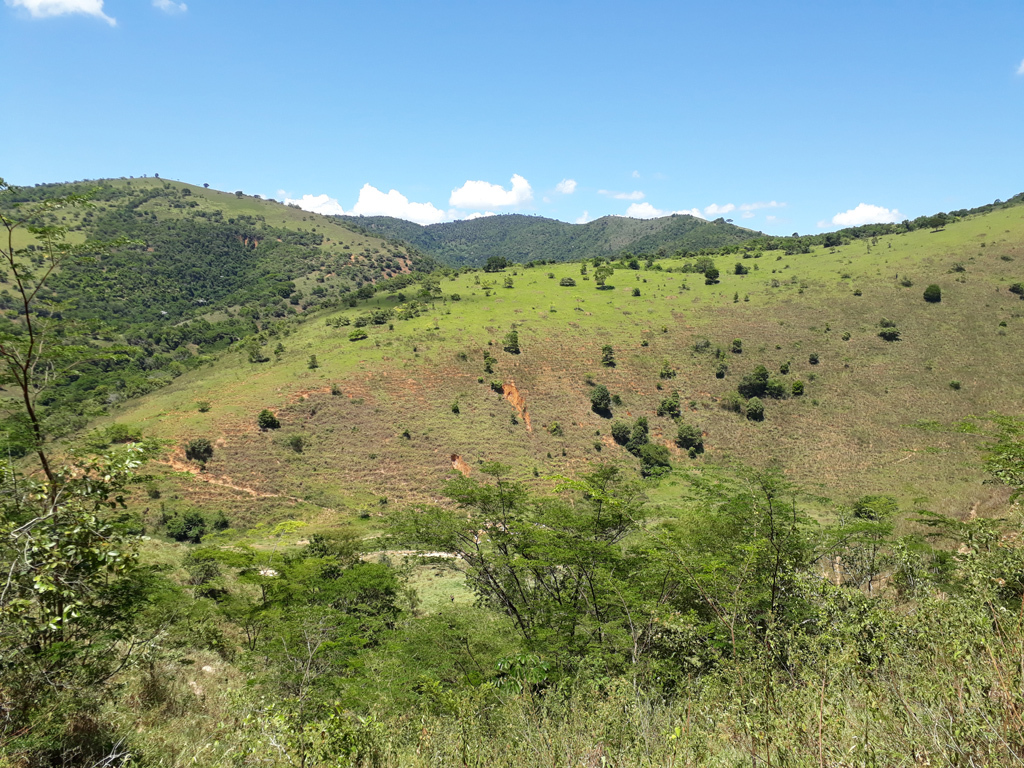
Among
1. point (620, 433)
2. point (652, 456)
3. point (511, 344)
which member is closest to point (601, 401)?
point (620, 433)

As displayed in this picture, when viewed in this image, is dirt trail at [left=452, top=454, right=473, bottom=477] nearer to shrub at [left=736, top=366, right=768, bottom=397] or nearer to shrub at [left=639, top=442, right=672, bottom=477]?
shrub at [left=639, top=442, right=672, bottom=477]

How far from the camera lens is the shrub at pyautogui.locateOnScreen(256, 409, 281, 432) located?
159ft

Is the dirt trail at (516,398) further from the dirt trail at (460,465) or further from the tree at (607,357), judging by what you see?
the tree at (607,357)

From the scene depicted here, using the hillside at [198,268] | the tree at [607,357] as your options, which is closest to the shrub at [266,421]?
the hillside at [198,268]

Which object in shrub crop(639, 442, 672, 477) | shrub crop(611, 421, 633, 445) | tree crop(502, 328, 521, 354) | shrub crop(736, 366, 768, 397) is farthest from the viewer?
tree crop(502, 328, 521, 354)

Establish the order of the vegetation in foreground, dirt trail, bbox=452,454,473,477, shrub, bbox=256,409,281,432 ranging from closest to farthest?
the vegetation in foreground, shrub, bbox=256,409,281,432, dirt trail, bbox=452,454,473,477

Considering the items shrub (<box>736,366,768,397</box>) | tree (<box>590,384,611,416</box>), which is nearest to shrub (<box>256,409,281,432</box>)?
tree (<box>590,384,611,416</box>)

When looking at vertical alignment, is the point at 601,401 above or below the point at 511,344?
below

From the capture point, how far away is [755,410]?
5984 centimetres

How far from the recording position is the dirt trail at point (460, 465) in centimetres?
4947

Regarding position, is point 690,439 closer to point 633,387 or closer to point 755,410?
point 755,410

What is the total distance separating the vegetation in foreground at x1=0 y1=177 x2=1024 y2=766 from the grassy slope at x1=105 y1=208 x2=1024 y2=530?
20239 millimetres

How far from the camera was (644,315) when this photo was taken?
79875 millimetres

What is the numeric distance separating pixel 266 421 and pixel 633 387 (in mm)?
45582
